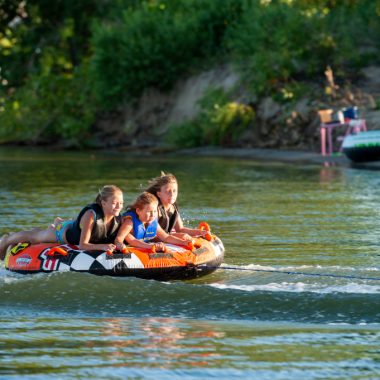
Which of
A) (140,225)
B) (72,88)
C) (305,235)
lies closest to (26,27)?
(72,88)

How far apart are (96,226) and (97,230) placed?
55mm

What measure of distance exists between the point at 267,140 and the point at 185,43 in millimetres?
8211

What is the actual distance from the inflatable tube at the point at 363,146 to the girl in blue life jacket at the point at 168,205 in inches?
748

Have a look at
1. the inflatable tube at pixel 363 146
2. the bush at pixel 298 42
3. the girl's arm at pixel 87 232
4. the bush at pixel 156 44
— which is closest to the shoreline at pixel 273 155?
the inflatable tube at pixel 363 146

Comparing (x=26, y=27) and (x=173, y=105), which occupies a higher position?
(x=26, y=27)

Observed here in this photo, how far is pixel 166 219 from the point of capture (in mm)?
13555

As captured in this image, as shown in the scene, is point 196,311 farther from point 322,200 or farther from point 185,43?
point 185,43

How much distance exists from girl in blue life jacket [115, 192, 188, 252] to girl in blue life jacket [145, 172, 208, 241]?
23cm

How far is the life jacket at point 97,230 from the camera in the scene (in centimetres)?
1284

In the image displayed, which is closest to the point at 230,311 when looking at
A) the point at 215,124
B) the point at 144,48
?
the point at 215,124

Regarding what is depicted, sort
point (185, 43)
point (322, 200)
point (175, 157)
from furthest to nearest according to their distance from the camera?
point (185, 43)
point (175, 157)
point (322, 200)

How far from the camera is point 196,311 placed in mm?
11383

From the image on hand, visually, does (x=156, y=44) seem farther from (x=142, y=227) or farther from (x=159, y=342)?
(x=159, y=342)

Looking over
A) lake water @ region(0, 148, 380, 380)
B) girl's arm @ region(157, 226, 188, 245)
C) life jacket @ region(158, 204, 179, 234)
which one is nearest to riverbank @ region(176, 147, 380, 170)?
lake water @ region(0, 148, 380, 380)
